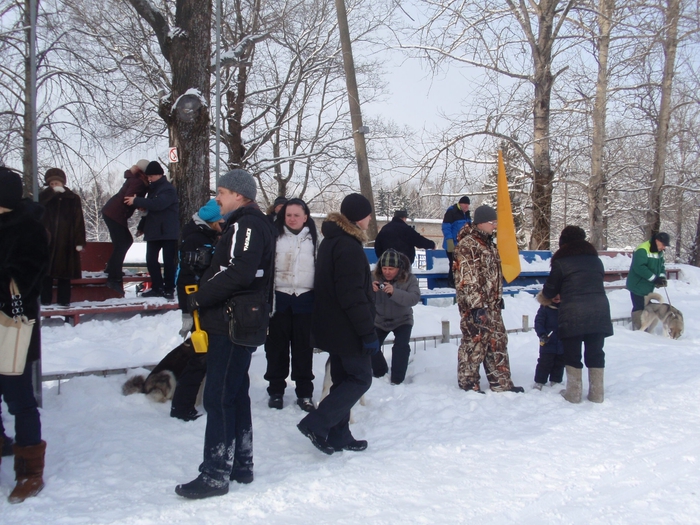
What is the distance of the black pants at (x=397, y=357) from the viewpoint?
6.54 meters

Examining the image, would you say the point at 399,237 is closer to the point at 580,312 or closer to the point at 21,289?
the point at 580,312

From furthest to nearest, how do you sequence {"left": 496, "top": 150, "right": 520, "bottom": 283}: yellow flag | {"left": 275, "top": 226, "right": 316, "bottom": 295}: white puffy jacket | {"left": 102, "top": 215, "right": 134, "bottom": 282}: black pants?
{"left": 102, "top": 215, "right": 134, "bottom": 282}: black pants, {"left": 496, "top": 150, "right": 520, "bottom": 283}: yellow flag, {"left": 275, "top": 226, "right": 316, "bottom": 295}: white puffy jacket

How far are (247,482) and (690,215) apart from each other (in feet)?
141

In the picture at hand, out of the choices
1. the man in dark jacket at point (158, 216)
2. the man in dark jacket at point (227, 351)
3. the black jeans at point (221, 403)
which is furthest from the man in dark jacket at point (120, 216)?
the black jeans at point (221, 403)

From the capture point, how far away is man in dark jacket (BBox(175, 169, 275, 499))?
3.62m

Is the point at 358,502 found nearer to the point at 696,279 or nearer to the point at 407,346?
the point at 407,346

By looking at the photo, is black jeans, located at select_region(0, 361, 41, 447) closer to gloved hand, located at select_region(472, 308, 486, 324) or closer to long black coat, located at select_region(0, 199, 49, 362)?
long black coat, located at select_region(0, 199, 49, 362)

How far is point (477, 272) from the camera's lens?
620 cm

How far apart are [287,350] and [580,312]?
9.66 feet

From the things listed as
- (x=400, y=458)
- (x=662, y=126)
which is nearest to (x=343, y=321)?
(x=400, y=458)

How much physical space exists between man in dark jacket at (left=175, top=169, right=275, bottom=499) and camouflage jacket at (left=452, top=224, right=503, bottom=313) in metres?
2.93

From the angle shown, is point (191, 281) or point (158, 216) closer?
point (191, 281)

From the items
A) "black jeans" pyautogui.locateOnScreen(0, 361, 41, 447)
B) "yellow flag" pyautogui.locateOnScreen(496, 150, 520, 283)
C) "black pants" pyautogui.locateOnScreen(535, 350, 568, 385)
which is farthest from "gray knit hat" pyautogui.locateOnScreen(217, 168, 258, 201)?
"yellow flag" pyautogui.locateOnScreen(496, 150, 520, 283)

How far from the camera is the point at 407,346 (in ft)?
21.8
